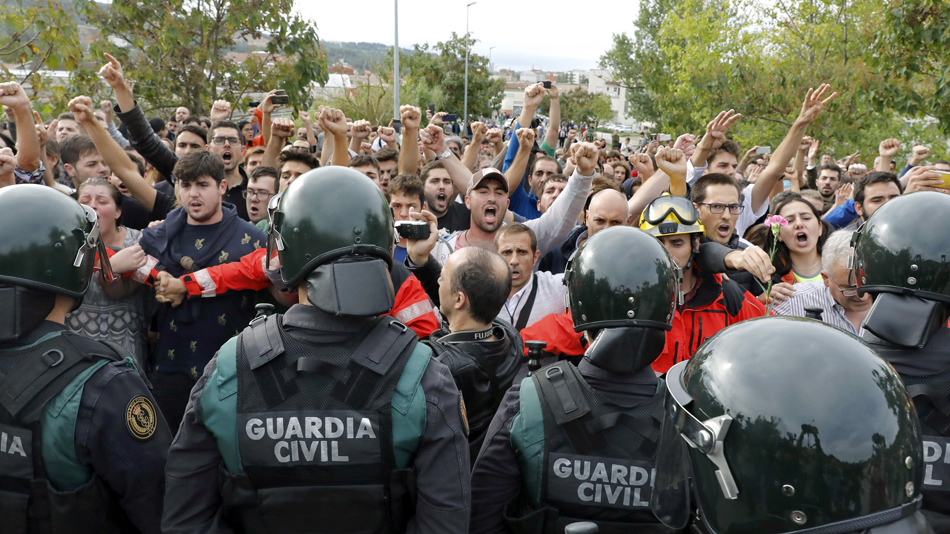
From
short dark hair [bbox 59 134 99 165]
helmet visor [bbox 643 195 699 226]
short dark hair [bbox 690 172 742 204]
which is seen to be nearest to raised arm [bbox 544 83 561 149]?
short dark hair [bbox 690 172 742 204]

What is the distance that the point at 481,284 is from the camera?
10.5ft

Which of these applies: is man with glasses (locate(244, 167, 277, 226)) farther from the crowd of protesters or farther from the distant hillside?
the distant hillside

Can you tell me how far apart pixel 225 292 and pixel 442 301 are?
4.85ft

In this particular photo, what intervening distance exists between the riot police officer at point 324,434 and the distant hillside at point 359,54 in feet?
40.2

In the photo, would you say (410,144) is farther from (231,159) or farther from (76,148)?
(76,148)

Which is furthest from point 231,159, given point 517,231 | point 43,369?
point 43,369

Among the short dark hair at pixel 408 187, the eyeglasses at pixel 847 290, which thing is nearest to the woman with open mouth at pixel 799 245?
the eyeglasses at pixel 847 290

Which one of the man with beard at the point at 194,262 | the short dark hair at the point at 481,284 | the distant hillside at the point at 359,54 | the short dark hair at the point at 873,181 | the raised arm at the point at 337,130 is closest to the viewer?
the short dark hair at the point at 481,284

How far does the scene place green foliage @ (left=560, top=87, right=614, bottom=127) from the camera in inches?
2477

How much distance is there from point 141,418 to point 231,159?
4.29 meters

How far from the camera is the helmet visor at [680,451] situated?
4.57ft

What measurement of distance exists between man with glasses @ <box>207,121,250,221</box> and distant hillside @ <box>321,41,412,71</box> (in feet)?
24.8

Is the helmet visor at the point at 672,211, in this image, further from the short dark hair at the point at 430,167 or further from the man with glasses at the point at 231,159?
the man with glasses at the point at 231,159

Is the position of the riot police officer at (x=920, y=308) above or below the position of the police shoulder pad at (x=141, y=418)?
above
